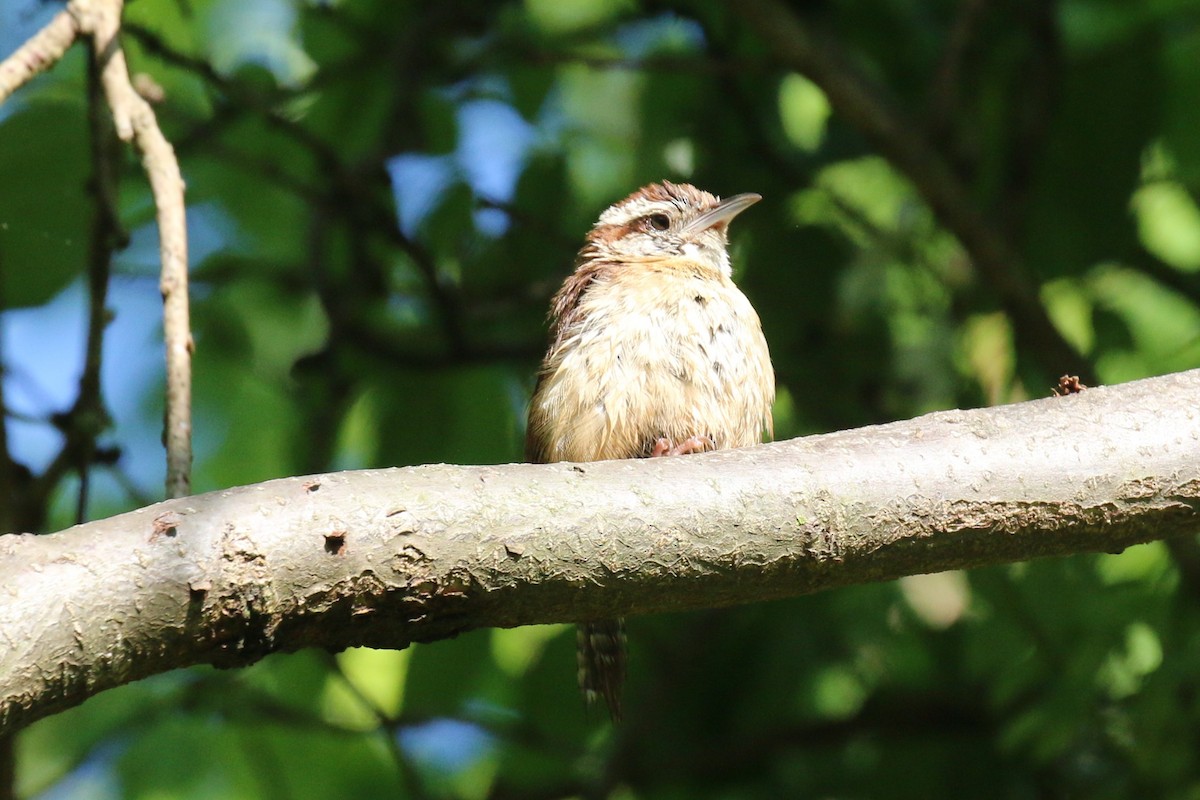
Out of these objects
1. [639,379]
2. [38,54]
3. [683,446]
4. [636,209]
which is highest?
[636,209]

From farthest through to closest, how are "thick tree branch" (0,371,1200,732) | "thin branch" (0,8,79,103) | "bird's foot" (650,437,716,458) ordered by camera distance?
"bird's foot" (650,437,716,458)
"thin branch" (0,8,79,103)
"thick tree branch" (0,371,1200,732)

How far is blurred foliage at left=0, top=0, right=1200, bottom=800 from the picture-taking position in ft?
16.9

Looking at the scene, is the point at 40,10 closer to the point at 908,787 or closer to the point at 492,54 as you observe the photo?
the point at 492,54

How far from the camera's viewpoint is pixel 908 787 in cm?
575

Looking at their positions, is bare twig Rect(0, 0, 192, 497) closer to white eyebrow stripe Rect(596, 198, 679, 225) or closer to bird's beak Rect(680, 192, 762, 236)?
white eyebrow stripe Rect(596, 198, 679, 225)

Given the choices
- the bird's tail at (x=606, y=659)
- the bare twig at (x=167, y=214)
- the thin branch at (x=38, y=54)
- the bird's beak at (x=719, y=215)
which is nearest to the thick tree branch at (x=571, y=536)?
the bare twig at (x=167, y=214)

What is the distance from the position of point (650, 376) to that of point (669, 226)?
1508 millimetres

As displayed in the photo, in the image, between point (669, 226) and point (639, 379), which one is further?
point (669, 226)

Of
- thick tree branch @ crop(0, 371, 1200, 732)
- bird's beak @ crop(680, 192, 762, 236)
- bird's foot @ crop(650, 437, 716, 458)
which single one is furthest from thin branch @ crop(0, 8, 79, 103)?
bird's beak @ crop(680, 192, 762, 236)

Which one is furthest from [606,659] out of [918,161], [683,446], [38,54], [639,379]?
[918,161]

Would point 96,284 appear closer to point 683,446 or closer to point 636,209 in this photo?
point 683,446

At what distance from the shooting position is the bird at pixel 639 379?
14.9ft

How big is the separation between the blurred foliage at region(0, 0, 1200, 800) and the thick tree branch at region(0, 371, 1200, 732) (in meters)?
2.00

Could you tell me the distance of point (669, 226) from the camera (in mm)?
5906
